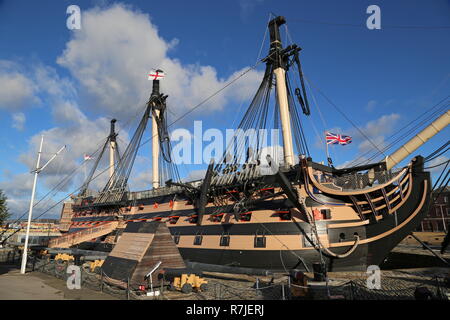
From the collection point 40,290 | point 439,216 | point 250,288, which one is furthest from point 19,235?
point 439,216

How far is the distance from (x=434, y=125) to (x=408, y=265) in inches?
629

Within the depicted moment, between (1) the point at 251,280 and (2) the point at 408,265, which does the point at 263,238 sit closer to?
(1) the point at 251,280

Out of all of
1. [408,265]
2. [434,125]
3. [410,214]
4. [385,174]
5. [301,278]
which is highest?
[434,125]

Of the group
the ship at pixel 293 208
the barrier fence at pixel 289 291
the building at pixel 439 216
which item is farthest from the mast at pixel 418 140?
the building at pixel 439 216

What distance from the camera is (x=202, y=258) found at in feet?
63.6

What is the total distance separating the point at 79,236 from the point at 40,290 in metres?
15.9

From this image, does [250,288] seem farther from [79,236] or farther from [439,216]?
[439,216]

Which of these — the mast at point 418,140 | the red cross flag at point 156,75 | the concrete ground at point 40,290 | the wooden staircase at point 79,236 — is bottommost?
the concrete ground at point 40,290

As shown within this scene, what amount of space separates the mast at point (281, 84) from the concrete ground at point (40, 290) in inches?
539

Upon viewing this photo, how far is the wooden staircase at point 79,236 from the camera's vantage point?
1029 inches

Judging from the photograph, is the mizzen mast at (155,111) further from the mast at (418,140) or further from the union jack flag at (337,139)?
the mast at (418,140)

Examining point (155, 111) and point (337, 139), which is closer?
point (337, 139)

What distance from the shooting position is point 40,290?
11953mm
